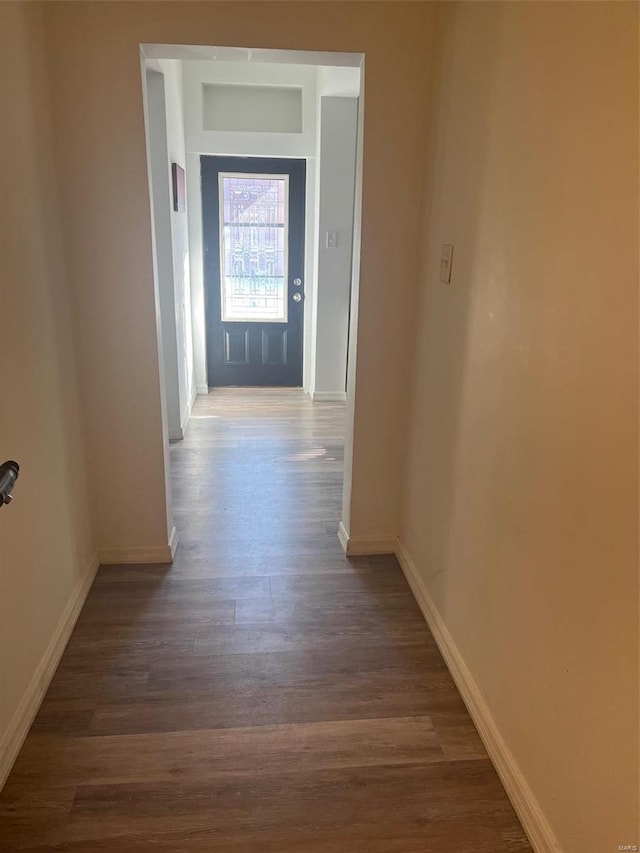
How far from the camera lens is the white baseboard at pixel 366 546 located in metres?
2.87

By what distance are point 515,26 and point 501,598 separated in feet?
5.16

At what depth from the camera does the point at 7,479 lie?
1431 millimetres

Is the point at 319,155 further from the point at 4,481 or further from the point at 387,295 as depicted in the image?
the point at 4,481

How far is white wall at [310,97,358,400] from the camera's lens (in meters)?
4.80

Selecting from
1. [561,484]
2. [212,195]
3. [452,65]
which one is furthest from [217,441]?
[561,484]

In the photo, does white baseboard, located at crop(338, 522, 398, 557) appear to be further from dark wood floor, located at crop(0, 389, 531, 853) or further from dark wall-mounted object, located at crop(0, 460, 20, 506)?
dark wall-mounted object, located at crop(0, 460, 20, 506)

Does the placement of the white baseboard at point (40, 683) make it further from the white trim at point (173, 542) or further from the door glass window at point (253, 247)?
the door glass window at point (253, 247)

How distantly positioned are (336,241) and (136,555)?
3.30 m

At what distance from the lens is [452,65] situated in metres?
2.06

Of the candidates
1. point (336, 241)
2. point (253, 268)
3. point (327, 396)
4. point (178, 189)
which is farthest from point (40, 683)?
point (253, 268)

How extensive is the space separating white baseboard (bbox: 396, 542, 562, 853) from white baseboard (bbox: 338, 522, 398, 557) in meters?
0.35

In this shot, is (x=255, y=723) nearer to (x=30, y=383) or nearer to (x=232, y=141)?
(x=30, y=383)

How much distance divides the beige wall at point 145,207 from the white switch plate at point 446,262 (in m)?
0.30

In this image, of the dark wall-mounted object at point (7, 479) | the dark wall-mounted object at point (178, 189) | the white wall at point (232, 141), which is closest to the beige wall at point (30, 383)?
the dark wall-mounted object at point (7, 479)
